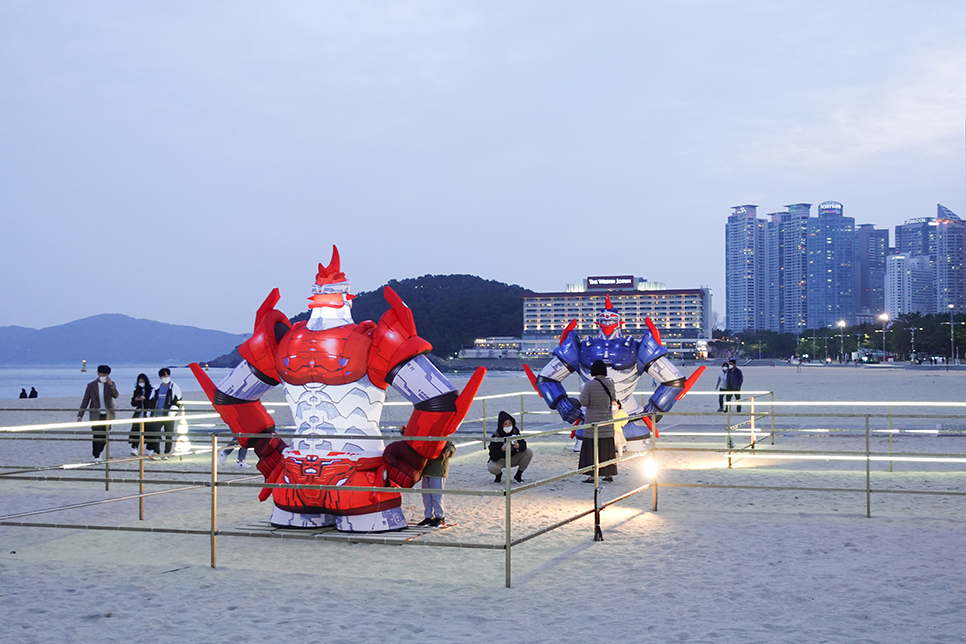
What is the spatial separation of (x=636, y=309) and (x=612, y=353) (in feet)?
518

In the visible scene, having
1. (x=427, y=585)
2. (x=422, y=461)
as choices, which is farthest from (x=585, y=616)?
(x=422, y=461)

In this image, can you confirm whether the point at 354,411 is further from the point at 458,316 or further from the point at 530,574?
the point at 458,316

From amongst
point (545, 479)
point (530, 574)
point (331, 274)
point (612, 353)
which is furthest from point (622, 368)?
point (530, 574)

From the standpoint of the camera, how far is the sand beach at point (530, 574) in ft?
18.6

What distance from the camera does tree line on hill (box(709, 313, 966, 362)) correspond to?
10650cm

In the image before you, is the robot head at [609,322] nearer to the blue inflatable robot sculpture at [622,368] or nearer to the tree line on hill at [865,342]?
the blue inflatable robot sculpture at [622,368]

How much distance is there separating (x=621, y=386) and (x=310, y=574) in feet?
34.7

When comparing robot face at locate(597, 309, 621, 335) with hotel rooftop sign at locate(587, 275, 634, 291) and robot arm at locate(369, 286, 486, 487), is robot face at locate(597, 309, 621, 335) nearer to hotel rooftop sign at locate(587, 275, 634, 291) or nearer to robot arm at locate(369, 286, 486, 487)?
robot arm at locate(369, 286, 486, 487)

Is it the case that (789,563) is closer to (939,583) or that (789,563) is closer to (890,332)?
(939,583)

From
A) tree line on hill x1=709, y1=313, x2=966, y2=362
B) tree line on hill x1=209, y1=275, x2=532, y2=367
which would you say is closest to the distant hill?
tree line on hill x1=209, y1=275, x2=532, y2=367

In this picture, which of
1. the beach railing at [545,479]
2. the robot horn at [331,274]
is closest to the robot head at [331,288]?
the robot horn at [331,274]

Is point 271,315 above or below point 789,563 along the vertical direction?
above

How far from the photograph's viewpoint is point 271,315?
31.1 feet

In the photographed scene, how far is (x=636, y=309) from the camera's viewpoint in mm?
172250
